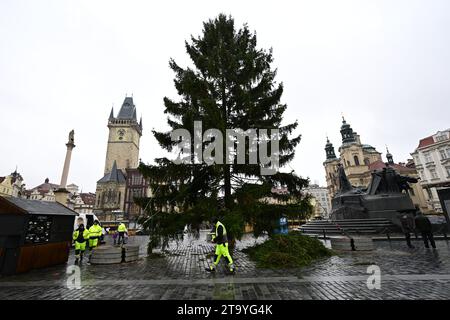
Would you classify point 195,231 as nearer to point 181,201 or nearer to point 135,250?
point 181,201

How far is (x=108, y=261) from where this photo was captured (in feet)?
30.4

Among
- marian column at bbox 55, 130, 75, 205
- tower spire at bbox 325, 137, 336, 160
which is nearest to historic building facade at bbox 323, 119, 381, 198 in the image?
tower spire at bbox 325, 137, 336, 160

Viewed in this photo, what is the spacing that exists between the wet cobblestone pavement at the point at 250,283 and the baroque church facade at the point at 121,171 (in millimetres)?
47007

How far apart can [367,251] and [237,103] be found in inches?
377

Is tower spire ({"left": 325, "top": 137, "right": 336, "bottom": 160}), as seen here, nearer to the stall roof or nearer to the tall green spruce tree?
the tall green spruce tree

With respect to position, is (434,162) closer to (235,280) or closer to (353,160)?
(353,160)

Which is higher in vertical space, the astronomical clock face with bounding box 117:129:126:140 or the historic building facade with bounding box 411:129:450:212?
the astronomical clock face with bounding box 117:129:126:140

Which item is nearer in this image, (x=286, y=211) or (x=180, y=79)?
(x=286, y=211)

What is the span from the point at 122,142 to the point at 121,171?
13.8 m

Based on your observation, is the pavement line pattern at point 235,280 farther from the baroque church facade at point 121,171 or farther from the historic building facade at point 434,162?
the historic building facade at point 434,162

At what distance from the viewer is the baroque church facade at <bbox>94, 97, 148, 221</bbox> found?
69.7m

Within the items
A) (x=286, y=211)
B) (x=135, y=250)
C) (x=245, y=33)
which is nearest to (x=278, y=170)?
(x=286, y=211)

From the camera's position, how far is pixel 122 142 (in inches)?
3413

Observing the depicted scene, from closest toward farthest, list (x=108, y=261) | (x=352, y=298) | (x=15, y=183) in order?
(x=352, y=298)
(x=108, y=261)
(x=15, y=183)
